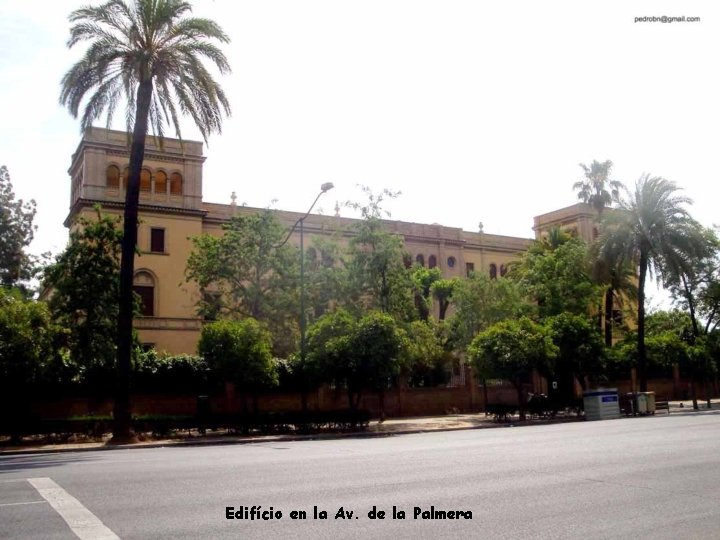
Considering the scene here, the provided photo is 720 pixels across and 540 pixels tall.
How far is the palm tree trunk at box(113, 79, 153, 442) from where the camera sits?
82.7ft

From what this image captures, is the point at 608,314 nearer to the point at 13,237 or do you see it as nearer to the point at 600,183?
the point at 600,183

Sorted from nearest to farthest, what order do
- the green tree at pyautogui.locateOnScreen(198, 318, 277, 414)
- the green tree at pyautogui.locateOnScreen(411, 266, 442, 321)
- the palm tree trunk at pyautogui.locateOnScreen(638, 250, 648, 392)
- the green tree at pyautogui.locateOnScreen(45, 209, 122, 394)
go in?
the green tree at pyautogui.locateOnScreen(198, 318, 277, 414)
the green tree at pyautogui.locateOnScreen(45, 209, 122, 394)
the palm tree trunk at pyautogui.locateOnScreen(638, 250, 648, 392)
the green tree at pyautogui.locateOnScreen(411, 266, 442, 321)

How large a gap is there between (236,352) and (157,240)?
2260 centimetres

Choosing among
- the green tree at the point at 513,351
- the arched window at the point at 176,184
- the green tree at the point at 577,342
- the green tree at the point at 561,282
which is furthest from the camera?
the arched window at the point at 176,184

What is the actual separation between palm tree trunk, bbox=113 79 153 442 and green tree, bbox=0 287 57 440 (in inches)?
106

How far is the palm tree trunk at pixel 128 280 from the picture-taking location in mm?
25219

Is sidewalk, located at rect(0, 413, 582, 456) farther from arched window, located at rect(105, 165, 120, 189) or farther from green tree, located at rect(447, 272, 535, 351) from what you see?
arched window, located at rect(105, 165, 120, 189)

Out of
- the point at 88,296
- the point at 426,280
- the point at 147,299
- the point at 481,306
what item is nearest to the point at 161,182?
the point at 147,299

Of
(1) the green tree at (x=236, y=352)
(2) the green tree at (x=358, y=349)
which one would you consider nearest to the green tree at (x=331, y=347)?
(2) the green tree at (x=358, y=349)

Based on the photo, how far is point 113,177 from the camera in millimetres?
46500

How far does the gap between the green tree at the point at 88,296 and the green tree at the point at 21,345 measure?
11.8 ft

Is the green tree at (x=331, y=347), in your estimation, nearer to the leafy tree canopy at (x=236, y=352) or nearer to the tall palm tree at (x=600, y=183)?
the leafy tree canopy at (x=236, y=352)

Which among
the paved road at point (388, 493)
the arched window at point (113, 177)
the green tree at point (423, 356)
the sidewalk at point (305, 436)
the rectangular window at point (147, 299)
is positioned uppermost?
the arched window at point (113, 177)

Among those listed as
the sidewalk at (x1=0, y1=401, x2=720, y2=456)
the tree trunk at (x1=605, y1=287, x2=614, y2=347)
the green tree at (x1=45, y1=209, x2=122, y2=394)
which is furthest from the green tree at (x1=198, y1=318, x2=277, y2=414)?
the tree trunk at (x1=605, y1=287, x2=614, y2=347)
